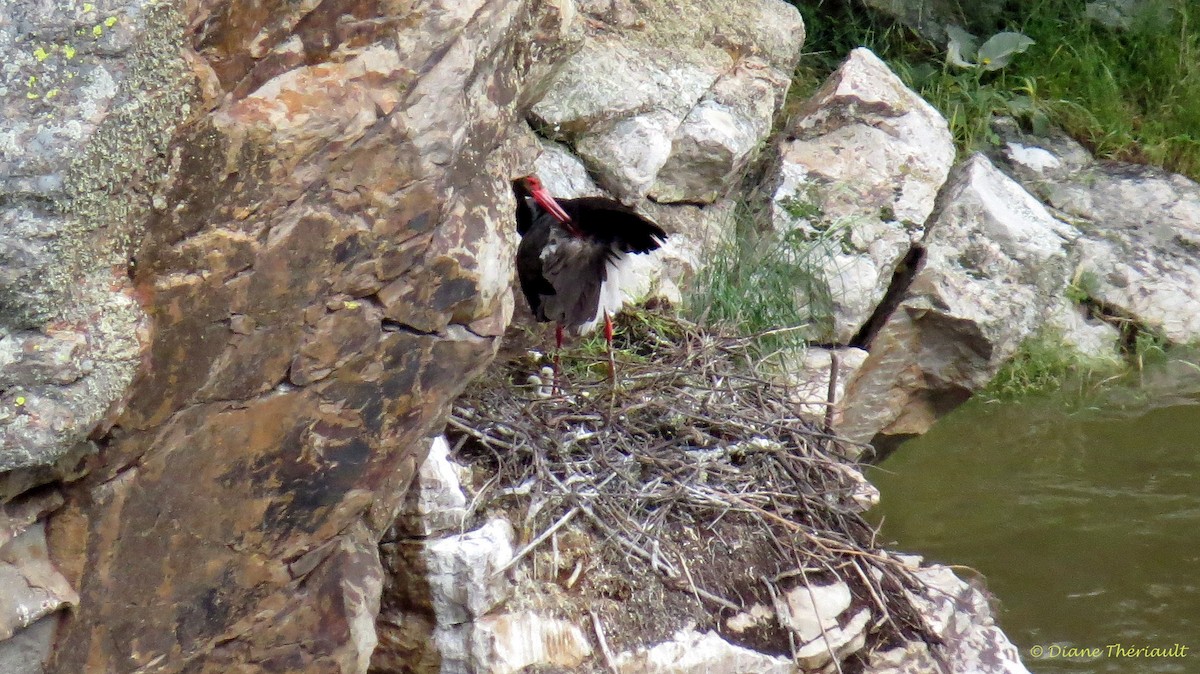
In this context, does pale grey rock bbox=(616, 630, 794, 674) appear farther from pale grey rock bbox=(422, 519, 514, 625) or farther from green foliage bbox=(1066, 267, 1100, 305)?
green foliage bbox=(1066, 267, 1100, 305)

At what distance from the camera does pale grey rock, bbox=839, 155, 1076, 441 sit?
5734 millimetres

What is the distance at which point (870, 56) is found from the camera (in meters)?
6.05

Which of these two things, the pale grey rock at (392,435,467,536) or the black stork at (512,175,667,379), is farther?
the black stork at (512,175,667,379)

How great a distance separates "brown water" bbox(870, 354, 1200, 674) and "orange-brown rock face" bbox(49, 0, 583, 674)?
7.38 feet

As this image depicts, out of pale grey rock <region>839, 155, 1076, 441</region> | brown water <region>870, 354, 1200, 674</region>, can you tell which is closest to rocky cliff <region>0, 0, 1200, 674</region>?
brown water <region>870, 354, 1200, 674</region>

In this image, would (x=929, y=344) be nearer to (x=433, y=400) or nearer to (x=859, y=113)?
(x=859, y=113)

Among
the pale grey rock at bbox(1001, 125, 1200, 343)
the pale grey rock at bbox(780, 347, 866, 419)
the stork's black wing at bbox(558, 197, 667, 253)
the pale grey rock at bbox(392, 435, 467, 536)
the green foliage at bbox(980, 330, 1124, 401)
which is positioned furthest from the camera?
the pale grey rock at bbox(1001, 125, 1200, 343)

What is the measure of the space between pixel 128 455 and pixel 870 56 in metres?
4.77

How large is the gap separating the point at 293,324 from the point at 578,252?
1.74 m

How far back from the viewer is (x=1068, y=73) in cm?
738

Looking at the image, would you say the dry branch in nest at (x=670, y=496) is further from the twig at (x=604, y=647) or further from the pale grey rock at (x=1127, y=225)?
the pale grey rock at (x=1127, y=225)

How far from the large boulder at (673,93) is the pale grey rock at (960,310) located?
1.12 m

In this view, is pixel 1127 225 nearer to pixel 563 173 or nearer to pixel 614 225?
pixel 563 173

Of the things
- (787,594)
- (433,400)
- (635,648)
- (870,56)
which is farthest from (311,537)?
(870,56)
